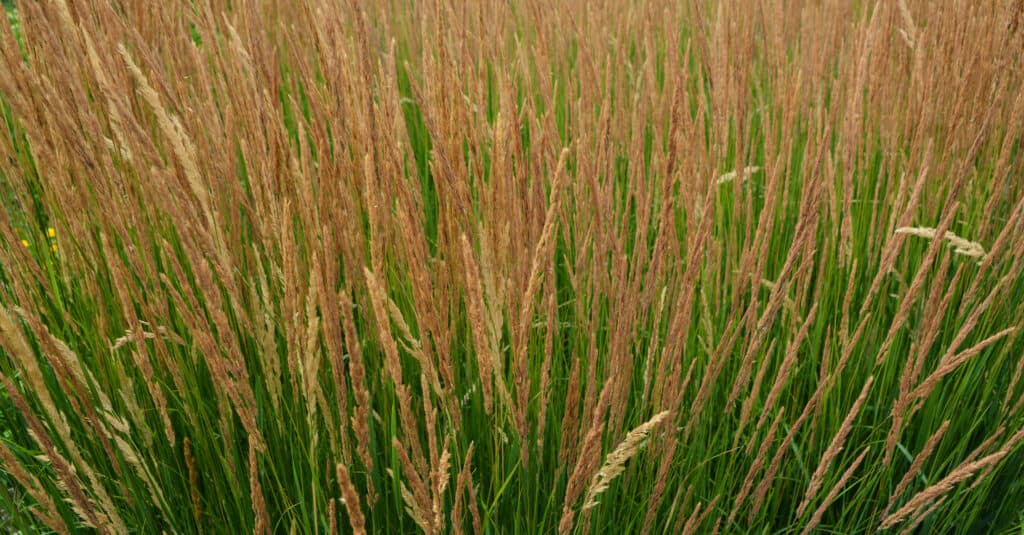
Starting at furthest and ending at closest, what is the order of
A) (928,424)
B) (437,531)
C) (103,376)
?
(928,424) < (103,376) < (437,531)

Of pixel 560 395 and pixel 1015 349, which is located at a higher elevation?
pixel 560 395

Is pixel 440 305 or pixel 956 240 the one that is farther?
pixel 956 240

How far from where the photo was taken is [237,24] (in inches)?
60.2

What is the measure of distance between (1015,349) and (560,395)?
1.04 meters

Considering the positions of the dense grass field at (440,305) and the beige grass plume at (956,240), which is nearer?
the dense grass field at (440,305)

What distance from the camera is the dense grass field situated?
888 mm

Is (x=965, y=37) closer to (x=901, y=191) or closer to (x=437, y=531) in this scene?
(x=901, y=191)

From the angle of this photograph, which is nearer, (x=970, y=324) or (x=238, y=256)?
(x=970, y=324)

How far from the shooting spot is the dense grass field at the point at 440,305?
888 millimetres

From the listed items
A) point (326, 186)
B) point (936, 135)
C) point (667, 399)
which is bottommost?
point (667, 399)

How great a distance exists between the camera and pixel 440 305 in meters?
1.04

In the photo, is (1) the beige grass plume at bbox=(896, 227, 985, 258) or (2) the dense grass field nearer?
(2) the dense grass field

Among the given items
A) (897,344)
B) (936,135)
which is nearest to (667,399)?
(897,344)

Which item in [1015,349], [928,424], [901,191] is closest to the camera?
[901,191]
